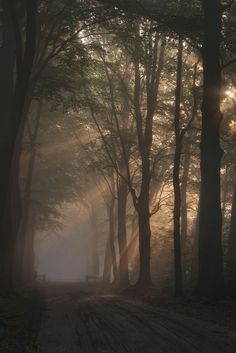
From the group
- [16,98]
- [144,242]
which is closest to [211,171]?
[16,98]

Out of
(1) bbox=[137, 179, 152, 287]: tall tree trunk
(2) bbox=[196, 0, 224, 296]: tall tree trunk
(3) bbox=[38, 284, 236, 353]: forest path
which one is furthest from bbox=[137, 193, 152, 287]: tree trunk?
(3) bbox=[38, 284, 236, 353]: forest path

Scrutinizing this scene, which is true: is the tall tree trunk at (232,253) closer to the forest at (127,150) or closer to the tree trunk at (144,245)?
the forest at (127,150)

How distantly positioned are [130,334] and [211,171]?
778cm

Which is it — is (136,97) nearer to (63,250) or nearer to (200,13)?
(200,13)

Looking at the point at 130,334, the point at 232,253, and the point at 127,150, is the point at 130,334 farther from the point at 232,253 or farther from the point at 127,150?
the point at 127,150

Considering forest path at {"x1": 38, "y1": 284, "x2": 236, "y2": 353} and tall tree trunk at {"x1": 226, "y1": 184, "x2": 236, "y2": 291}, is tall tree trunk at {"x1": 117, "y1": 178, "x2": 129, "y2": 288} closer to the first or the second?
tall tree trunk at {"x1": 226, "y1": 184, "x2": 236, "y2": 291}

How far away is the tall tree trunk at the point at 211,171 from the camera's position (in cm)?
1519

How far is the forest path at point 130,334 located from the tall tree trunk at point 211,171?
2.96m

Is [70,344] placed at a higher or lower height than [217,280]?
lower

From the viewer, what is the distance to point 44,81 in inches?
921

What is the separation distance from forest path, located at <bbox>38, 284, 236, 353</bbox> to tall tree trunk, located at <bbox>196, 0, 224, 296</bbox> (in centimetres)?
296

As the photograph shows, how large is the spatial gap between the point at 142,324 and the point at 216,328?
151cm

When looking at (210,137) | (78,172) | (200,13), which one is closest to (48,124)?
(78,172)

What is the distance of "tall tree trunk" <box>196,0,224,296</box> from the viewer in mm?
15188
